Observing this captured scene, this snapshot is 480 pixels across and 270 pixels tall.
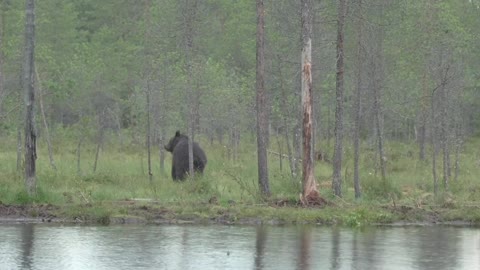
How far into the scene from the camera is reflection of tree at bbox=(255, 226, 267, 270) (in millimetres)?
15086

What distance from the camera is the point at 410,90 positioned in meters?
46.8

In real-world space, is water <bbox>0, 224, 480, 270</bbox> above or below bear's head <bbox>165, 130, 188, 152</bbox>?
below

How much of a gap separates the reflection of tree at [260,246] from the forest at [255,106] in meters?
1.94

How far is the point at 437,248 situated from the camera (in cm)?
1773

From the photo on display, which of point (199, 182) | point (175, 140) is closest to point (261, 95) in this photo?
point (199, 182)

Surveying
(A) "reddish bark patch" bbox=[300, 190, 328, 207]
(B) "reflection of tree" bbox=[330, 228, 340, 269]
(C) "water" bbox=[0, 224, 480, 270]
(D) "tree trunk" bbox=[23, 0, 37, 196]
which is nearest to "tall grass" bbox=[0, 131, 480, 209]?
(A) "reddish bark patch" bbox=[300, 190, 328, 207]

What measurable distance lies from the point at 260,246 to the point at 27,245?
4395 mm

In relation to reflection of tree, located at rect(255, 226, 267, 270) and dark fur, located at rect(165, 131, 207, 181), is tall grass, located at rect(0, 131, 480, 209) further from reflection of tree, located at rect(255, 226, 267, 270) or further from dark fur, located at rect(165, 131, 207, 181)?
reflection of tree, located at rect(255, 226, 267, 270)

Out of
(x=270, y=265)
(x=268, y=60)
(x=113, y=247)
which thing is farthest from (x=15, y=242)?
(x=268, y=60)

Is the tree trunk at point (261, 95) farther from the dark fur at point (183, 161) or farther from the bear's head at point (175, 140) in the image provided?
the bear's head at point (175, 140)

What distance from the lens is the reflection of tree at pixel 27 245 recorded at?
1453cm

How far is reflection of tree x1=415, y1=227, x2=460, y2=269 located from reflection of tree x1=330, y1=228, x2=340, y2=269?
4.58ft

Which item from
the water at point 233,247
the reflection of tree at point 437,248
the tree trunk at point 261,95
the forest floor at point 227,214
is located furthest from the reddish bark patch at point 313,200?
the reflection of tree at point 437,248

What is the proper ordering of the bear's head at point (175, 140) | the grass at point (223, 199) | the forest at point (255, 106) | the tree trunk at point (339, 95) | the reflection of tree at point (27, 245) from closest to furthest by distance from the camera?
the reflection of tree at point (27, 245)
the grass at point (223, 199)
the forest at point (255, 106)
the tree trunk at point (339, 95)
the bear's head at point (175, 140)
